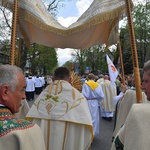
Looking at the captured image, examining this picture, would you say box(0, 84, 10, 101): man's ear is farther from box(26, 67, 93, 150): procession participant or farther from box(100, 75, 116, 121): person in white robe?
box(100, 75, 116, 121): person in white robe

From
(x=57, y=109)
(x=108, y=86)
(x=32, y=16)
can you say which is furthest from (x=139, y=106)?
(x=108, y=86)

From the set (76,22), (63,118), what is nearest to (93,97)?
(76,22)

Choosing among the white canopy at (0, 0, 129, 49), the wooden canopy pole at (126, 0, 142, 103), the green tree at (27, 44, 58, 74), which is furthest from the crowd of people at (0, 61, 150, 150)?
the green tree at (27, 44, 58, 74)

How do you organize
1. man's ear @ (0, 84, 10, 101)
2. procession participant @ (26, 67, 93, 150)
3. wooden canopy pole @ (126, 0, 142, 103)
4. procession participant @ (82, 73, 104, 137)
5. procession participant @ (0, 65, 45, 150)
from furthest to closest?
1. procession participant @ (82, 73, 104, 137)
2. procession participant @ (26, 67, 93, 150)
3. wooden canopy pole @ (126, 0, 142, 103)
4. man's ear @ (0, 84, 10, 101)
5. procession participant @ (0, 65, 45, 150)

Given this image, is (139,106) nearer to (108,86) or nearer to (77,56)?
(108,86)

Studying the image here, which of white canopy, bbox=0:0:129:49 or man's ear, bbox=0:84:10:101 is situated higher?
white canopy, bbox=0:0:129:49

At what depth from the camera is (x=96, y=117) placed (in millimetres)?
7066

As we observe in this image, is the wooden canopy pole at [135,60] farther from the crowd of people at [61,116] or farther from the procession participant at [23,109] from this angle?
the procession participant at [23,109]

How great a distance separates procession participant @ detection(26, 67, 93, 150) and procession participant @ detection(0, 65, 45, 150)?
1.42 metres

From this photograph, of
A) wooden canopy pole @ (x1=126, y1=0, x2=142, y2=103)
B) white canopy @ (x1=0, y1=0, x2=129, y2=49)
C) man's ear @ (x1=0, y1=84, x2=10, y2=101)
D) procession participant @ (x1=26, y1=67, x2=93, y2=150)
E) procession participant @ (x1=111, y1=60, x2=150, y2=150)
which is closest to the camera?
procession participant @ (x1=111, y1=60, x2=150, y2=150)

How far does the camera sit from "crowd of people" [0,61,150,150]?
1.40 meters

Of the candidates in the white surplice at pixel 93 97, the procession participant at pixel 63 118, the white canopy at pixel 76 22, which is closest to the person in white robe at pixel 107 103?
the white surplice at pixel 93 97

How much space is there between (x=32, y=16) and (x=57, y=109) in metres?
1.37

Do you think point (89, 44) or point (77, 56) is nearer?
point (89, 44)
